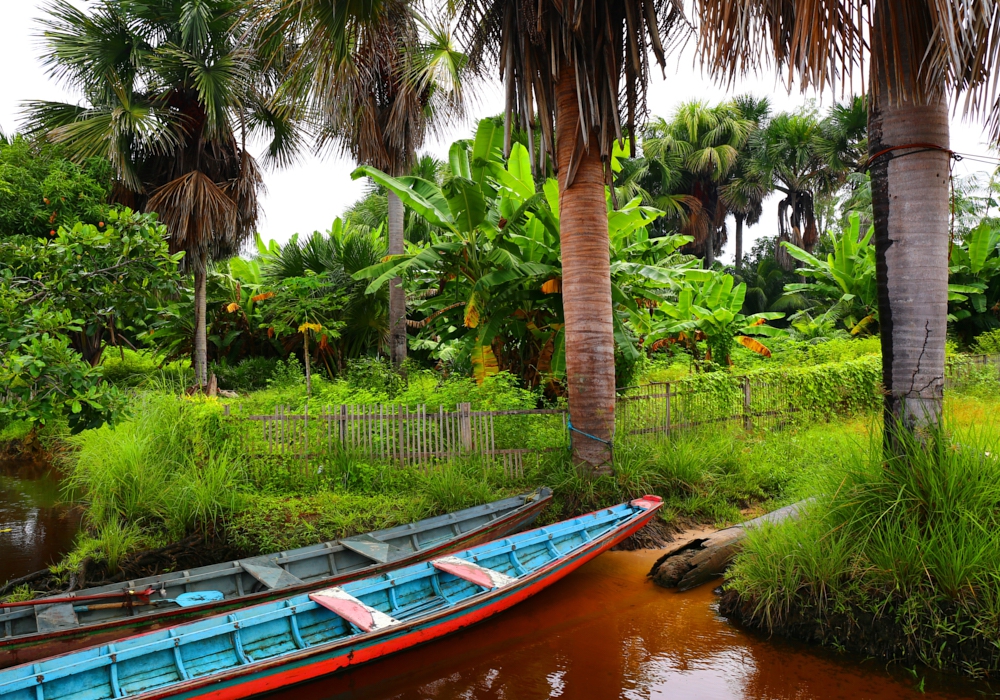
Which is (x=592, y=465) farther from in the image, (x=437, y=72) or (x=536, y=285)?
(x=437, y=72)

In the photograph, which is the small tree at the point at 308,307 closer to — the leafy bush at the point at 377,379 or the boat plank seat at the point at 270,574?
the leafy bush at the point at 377,379

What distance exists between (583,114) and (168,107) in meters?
11.6

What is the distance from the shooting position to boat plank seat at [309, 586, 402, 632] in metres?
5.47

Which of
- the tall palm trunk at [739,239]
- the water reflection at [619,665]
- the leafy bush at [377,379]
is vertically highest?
the tall palm trunk at [739,239]

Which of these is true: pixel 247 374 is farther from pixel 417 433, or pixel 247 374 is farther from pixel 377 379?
pixel 417 433

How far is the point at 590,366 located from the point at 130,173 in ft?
39.5

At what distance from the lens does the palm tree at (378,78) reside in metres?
8.05

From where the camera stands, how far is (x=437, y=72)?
1189 centimetres

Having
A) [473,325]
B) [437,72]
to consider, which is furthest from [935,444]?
[437,72]

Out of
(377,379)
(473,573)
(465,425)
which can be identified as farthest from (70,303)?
(377,379)

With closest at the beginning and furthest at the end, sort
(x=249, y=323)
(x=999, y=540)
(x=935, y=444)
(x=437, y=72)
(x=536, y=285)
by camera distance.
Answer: (x=999, y=540) → (x=935, y=444) → (x=536, y=285) → (x=437, y=72) → (x=249, y=323)

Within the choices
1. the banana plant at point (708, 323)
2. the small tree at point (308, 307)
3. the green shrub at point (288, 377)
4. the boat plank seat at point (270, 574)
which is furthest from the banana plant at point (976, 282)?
the boat plank seat at point (270, 574)

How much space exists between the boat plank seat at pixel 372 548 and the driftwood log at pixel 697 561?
9.69ft

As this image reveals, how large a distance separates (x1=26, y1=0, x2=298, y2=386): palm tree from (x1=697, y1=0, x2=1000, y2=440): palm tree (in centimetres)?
1054
